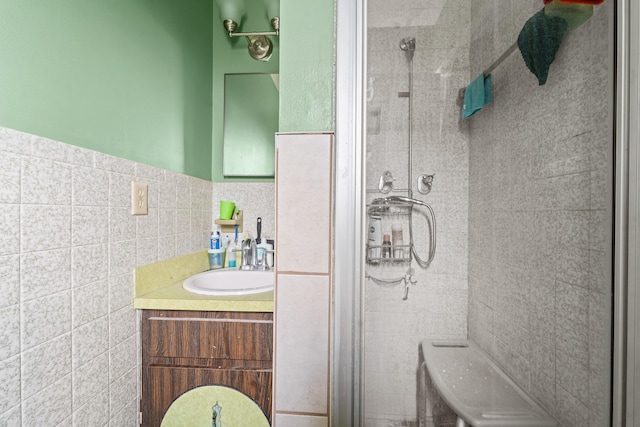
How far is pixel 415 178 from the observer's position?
0.58 m

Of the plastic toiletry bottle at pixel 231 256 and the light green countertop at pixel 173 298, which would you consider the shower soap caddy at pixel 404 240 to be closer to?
the light green countertop at pixel 173 298

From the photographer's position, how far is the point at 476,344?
1.74 feet

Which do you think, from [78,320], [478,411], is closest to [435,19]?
[478,411]

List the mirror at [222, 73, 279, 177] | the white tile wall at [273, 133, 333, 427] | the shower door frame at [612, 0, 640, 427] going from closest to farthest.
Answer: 1. the shower door frame at [612, 0, 640, 427]
2. the white tile wall at [273, 133, 333, 427]
3. the mirror at [222, 73, 279, 177]

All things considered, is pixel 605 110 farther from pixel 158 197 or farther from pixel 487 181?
pixel 158 197

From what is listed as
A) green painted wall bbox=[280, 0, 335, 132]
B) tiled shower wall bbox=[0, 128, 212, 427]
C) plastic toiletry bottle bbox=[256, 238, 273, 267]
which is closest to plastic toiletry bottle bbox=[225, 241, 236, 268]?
plastic toiletry bottle bbox=[256, 238, 273, 267]

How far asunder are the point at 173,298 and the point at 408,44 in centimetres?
106

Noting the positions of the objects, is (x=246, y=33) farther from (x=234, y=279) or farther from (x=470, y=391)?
(x=470, y=391)

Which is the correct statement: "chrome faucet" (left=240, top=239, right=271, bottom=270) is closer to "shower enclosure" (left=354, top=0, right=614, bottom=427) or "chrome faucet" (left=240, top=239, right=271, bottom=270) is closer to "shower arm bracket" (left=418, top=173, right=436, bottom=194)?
"shower enclosure" (left=354, top=0, right=614, bottom=427)

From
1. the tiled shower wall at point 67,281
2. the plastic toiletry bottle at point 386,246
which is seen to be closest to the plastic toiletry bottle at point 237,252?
the tiled shower wall at point 67,281

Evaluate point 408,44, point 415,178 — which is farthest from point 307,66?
point 415,178

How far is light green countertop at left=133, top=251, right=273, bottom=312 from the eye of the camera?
1.00 meters

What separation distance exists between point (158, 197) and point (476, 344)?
47.7 inches

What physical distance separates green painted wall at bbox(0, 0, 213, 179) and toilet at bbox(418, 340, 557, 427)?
108 centimetres
